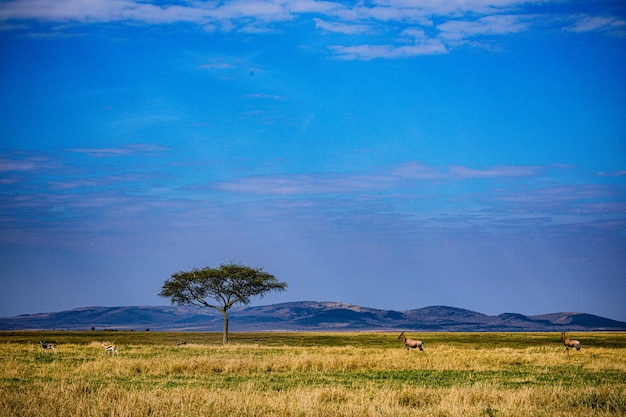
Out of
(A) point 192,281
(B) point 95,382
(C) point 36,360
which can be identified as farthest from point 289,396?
(A) point 192,281

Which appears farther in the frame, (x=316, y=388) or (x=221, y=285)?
(x=221, y=285)

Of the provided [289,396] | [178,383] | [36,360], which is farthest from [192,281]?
[289,396]

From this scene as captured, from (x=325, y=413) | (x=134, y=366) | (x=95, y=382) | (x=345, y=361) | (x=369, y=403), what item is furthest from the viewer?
(x=345, y=361)

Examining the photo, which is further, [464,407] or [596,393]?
[596,393]

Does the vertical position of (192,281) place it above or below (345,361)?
above

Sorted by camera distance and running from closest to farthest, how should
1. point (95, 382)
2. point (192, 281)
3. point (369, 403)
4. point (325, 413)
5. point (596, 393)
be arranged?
point (325, 413)
point (369, 403)
point (596, 393)
point (95, 382)
point (192, 281)

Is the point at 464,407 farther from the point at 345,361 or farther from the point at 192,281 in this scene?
the point at 192,281

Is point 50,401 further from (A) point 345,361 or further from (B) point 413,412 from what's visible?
(A) point 345,361

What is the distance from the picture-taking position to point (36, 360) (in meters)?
36.3

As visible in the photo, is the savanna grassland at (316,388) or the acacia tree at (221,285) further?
the acacia tree at (221,285)

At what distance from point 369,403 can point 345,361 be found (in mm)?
16222

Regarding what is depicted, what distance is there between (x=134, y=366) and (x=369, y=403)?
15524 millimetres

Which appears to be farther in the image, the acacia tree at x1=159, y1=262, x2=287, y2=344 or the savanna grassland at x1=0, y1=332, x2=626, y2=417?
the acacia tree at x1=159, y1=262, x2=287, y2=344

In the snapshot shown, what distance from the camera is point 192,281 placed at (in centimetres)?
8356
